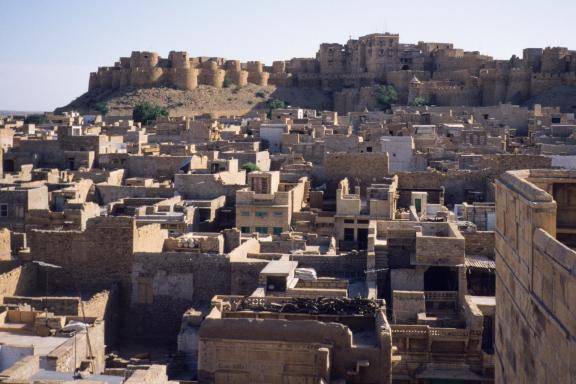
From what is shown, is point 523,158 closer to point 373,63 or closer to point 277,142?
point 277,142

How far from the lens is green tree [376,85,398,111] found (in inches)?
2239

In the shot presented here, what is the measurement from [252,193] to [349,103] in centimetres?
4160

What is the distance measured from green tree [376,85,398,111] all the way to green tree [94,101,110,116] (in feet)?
62.7

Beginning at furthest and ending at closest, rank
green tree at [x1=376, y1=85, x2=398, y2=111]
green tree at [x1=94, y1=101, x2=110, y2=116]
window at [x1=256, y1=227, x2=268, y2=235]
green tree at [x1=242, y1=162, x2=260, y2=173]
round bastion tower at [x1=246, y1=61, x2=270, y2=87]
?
round bastion tower at [x1=246, y1=61, x2=270, y2=87] → green tree at [x1=94, y1=101, x2=110, y2=116] → green tree at [x1=376, y1=85, x2=398, y2=111] → green tree at [x1=242, y1=162, x2=260, y2=173] → window at [x1=256, y1=227, x2=268, y2=235]

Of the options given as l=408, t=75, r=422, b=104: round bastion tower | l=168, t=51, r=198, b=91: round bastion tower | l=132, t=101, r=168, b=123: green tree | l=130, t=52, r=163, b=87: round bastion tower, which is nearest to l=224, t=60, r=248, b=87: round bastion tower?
l=168, t=51, r=198, b=91: round bastion tower

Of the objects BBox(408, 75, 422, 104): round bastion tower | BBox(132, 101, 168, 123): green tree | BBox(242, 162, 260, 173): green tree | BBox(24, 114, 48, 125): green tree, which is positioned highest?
BBox(408, 75, 422, 104): round bastion tower

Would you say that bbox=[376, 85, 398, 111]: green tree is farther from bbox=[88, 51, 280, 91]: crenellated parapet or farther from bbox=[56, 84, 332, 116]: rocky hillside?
bbox=[88, 51, 280, 91]: crenellated parapet

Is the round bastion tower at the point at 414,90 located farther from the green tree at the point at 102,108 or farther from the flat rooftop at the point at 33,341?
the flat rooftop at the point at 33,341

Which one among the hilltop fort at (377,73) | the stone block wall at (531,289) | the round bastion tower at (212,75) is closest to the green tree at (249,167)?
the stone block wall at (531,289)

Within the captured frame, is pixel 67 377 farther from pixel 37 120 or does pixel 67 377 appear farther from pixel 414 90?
pixel 414 90

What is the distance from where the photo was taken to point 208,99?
207 ft

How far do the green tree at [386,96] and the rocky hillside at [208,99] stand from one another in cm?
660

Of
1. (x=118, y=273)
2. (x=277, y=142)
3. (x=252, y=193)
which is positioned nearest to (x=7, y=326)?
(x=118, y=273)

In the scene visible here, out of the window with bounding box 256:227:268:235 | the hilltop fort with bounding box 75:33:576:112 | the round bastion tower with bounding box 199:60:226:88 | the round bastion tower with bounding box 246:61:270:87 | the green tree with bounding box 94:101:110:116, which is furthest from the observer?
the round bastion tower with bounding box 246:61:270:87
